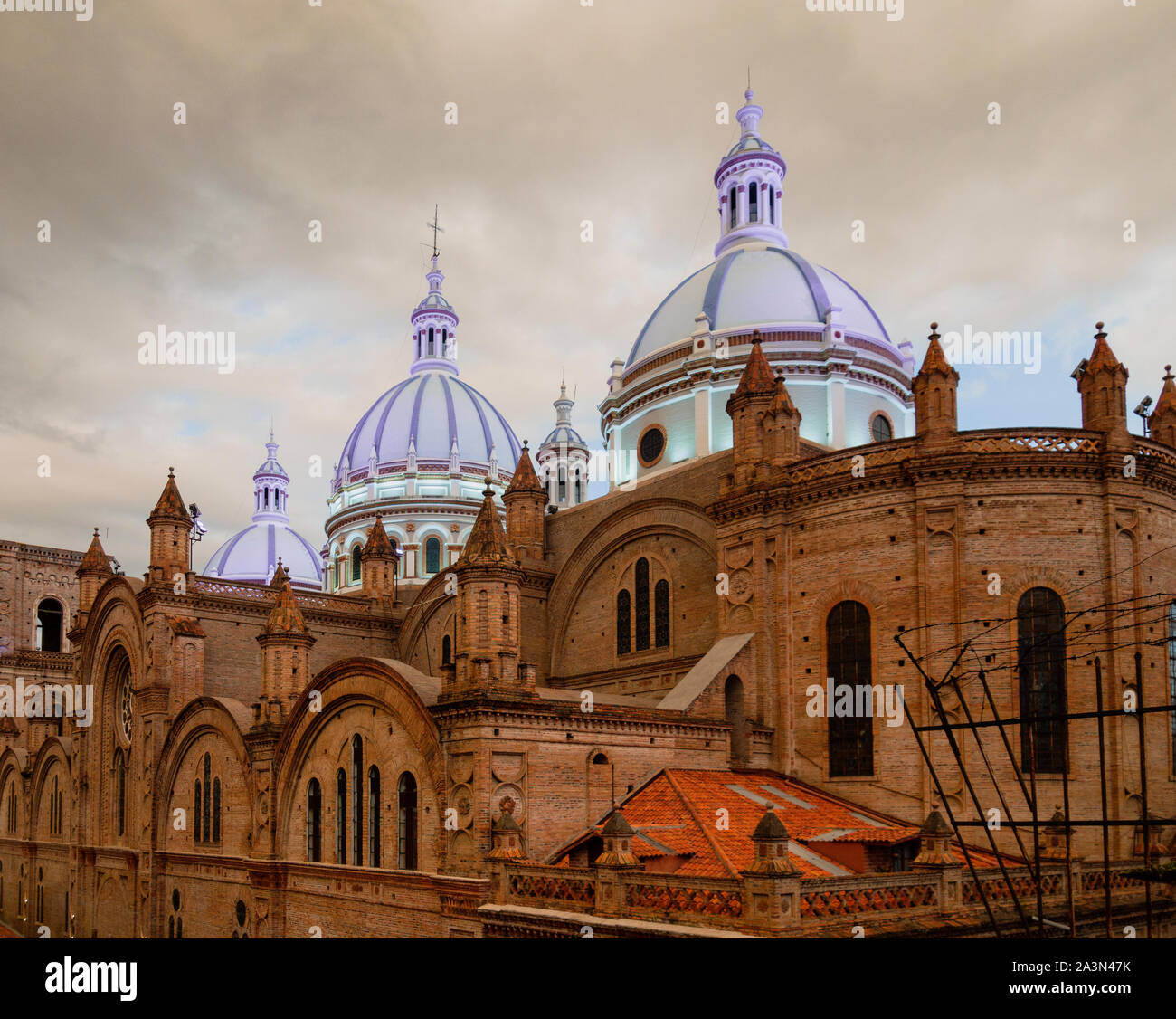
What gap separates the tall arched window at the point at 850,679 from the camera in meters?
28.9

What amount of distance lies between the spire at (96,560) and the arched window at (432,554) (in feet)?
63.7

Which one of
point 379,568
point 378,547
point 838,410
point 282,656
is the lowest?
point 282,656

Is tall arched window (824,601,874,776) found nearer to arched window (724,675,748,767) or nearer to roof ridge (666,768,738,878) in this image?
Answer: arched window (724,675,748,767)

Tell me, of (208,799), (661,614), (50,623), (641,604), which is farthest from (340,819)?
(50,623)

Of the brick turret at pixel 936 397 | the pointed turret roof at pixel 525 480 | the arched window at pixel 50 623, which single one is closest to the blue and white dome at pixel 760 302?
the pointed turret roof at pixel 525 480

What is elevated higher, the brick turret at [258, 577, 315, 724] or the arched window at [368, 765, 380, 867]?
the brick turret at [258, 577, 315, 724]

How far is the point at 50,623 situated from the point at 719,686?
52.8m

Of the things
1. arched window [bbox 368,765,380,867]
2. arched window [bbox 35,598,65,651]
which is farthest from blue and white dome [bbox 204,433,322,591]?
arched window [bbox 368,765,380,867]

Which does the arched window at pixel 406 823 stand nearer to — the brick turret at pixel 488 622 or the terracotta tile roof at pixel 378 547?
the brick turret at pixel 488 622

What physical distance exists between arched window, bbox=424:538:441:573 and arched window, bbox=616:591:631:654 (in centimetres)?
3029

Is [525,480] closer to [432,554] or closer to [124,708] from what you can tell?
[124,708]

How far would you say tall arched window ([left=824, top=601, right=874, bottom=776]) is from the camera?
28.9 m

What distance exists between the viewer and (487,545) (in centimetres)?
2662
